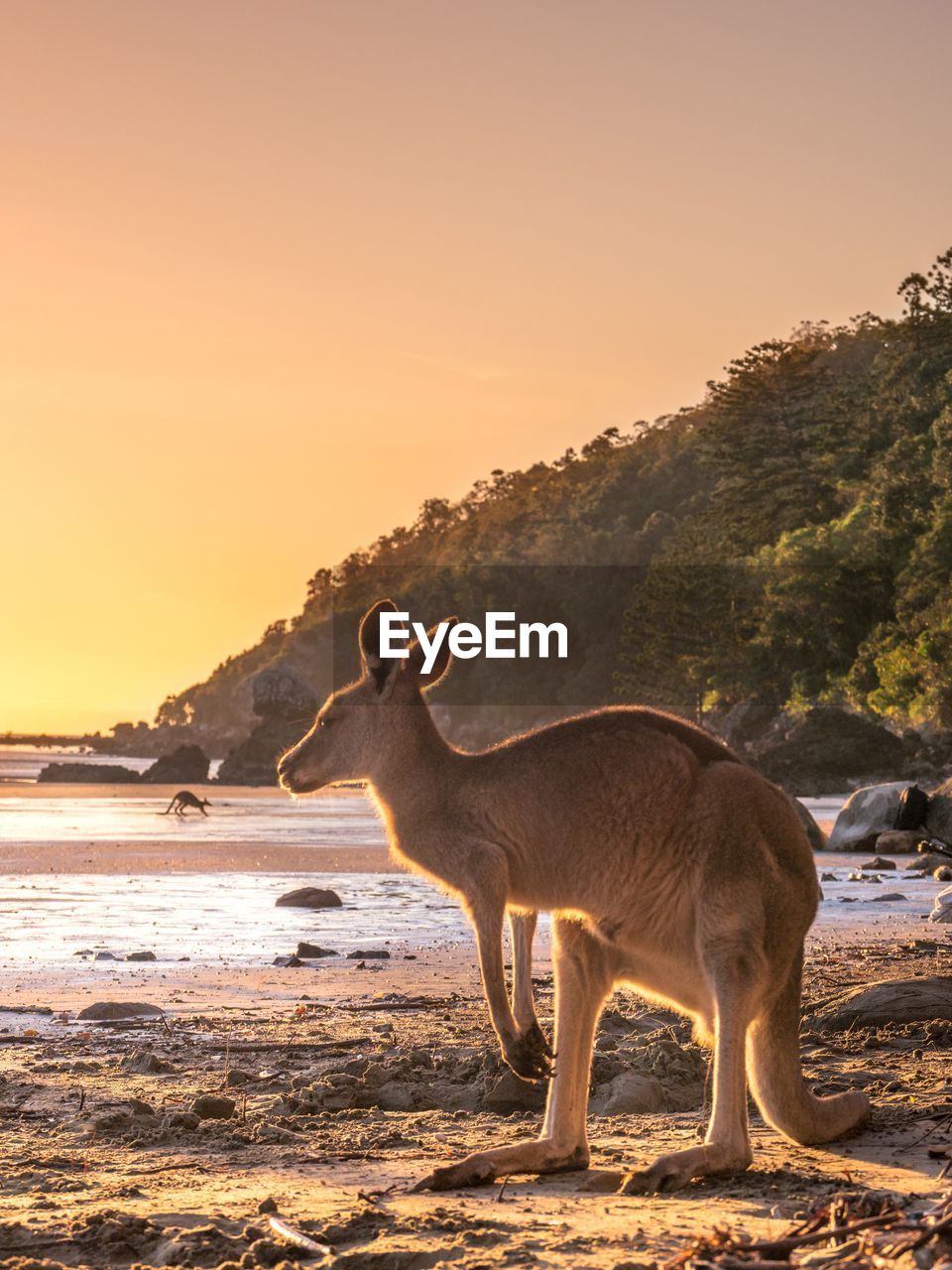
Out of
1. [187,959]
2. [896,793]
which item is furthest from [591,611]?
[187,959]

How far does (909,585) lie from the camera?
56.1 meters

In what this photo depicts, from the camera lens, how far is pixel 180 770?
69.5 metres

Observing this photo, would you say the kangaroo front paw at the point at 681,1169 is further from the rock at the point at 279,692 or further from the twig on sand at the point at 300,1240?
the rock at the point at 279,692

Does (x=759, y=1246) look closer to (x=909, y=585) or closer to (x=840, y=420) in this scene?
(x=909, y=585)

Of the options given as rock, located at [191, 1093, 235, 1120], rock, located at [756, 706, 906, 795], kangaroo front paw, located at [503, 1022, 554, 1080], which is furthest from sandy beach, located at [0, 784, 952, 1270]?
rock, located at [756, 706, 906, 795]

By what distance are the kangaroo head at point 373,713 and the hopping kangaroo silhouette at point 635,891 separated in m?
0.23

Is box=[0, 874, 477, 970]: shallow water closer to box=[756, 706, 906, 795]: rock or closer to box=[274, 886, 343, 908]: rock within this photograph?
box=[274, 886, 343, 908]: rock

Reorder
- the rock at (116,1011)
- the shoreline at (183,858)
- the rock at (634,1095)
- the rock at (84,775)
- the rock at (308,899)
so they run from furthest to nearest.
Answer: the rock at (84,775) → the shoreline at (183,858) → the rock at (308,899) → the rock at (116,1011) → the rock at (634,1095)

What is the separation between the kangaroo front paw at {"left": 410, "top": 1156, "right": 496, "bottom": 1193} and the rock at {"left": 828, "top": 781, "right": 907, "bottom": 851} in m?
21.4

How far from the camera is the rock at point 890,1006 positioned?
8.16m

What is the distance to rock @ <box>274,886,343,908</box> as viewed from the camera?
15672 millimetres

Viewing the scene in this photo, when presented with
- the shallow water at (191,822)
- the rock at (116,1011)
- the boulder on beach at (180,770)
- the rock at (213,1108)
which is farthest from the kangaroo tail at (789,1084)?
the boulder on beach at (180,770)

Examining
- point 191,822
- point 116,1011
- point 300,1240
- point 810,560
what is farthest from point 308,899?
point 810,560

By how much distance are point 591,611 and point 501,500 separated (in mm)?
59695
